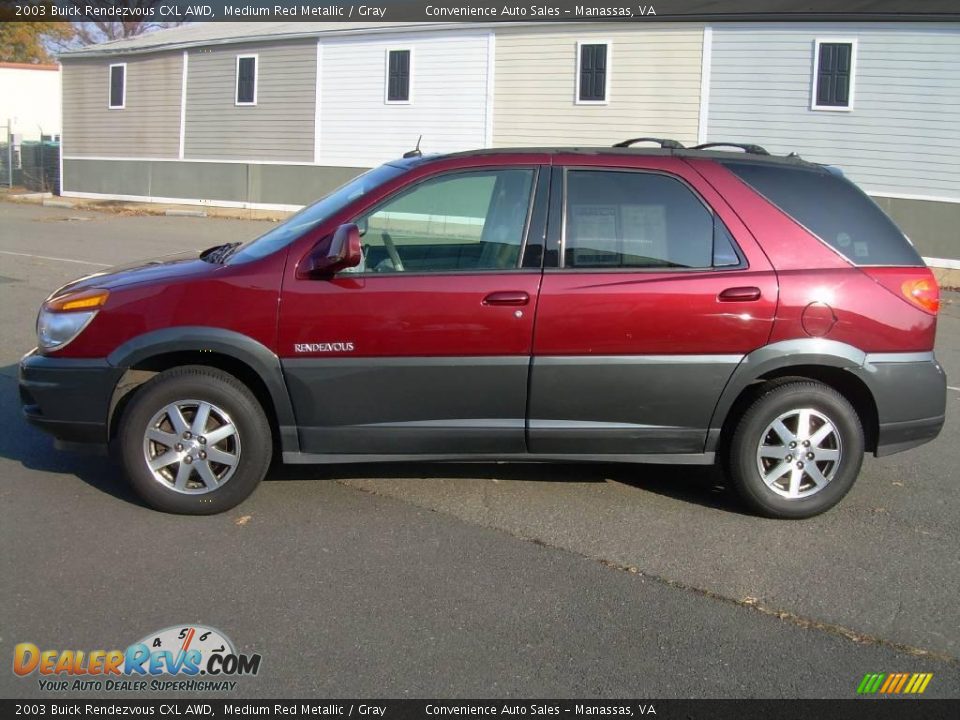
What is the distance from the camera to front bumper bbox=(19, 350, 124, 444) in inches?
185

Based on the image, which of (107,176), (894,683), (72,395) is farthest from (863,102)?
(107,176)

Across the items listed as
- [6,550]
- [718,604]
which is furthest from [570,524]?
[6,550]

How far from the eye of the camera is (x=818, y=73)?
798 inches

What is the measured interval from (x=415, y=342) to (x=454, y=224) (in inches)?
29.1

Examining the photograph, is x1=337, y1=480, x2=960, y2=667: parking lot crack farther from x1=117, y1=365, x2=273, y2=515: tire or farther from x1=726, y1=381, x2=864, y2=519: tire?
x1=117, y1=365, x2=273, y2=515: tire

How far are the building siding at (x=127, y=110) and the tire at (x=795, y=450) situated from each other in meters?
27.6

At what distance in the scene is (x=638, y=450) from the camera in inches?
193

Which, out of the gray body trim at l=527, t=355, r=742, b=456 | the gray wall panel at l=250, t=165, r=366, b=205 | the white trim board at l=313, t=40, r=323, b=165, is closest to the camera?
the gray body trim at l=527, t=355, r=742, b=456

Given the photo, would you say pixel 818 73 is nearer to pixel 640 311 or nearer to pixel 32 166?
pixel 640 311

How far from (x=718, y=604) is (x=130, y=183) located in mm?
29994

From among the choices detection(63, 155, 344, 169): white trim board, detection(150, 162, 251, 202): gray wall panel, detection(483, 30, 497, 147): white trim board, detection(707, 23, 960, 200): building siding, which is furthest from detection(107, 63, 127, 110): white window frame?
detection(707, 23, 960, 200): building siding

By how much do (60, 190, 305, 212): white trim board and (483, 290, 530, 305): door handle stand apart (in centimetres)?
2147

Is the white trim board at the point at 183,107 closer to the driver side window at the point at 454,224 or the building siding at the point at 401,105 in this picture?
the building siding at the point at 401,105

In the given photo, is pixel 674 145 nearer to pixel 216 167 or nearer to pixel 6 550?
pixel 6 550
